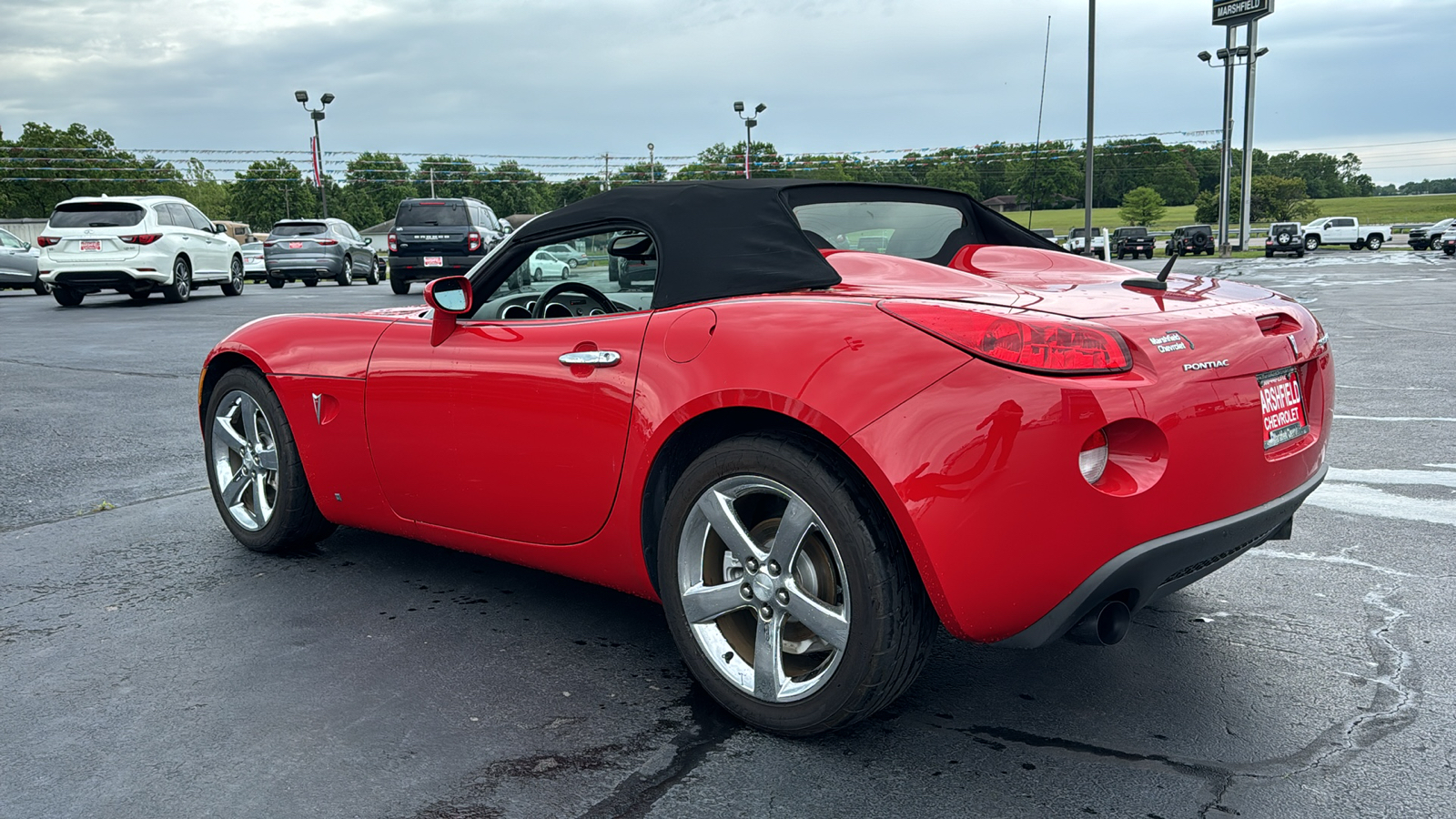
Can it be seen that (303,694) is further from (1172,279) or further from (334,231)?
(334,231)

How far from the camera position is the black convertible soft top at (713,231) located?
124 inches

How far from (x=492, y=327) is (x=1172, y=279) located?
211 cm

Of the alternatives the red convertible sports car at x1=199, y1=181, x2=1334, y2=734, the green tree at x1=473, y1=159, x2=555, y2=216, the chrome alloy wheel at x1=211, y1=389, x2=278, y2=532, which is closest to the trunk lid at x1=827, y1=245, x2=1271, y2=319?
the red convertible sports car at x1=199, y1=181, x2=1334, y2=734

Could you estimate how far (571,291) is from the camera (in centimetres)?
378

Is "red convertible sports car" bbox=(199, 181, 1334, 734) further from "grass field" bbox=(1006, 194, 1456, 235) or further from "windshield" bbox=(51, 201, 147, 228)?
"grass field" bbox=(1006, 194, 1456, 235)

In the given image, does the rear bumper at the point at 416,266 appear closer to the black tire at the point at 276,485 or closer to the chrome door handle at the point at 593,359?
the black tire at the point at 276,485

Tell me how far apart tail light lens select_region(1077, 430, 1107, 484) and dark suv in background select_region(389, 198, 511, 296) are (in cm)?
2110

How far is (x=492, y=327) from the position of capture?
3623 millimetres

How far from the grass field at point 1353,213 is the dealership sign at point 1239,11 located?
73.6 feet

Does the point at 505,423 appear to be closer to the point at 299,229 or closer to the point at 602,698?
the point at 602,698

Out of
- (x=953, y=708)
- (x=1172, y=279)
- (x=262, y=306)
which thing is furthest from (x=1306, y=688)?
(x=262, y=306)

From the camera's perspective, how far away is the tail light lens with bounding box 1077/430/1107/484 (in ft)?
8.14

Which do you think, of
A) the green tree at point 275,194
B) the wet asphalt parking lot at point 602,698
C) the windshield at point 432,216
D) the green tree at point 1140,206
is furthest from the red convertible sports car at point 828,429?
the green tree at point 1140,206

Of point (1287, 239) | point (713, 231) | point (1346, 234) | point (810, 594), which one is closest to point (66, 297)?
point (713, 231)
